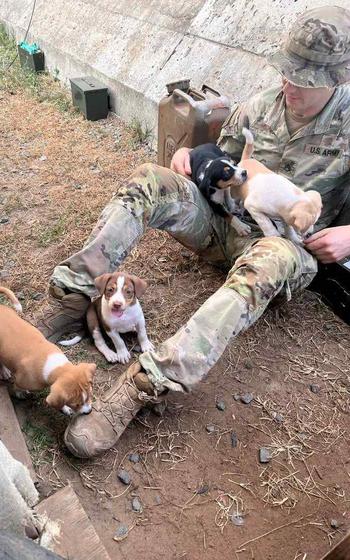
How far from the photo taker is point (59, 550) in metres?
1.67

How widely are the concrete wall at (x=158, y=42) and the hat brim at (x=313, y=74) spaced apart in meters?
1.43

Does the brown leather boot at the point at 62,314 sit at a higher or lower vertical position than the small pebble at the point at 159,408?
higher

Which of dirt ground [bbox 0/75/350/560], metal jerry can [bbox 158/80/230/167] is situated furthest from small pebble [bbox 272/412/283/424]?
metal jerry can [bbox 158/80/230/167]

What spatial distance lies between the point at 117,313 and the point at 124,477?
2.82 feet

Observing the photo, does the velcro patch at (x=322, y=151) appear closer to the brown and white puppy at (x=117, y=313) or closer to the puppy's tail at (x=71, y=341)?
the brown and white puppy at (x=117, y=313)

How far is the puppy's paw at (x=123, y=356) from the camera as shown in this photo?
2824mm

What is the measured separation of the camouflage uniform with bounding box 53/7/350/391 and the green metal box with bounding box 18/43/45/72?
4.82m

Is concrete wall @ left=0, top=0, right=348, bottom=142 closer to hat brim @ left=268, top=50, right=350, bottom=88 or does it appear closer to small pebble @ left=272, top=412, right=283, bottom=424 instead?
hat brim @ left=268, top=50, right=350, bottom=88

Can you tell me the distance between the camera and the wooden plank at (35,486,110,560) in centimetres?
177

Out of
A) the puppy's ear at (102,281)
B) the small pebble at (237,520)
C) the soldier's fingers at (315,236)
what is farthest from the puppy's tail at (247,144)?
the small pebble at (237,520)

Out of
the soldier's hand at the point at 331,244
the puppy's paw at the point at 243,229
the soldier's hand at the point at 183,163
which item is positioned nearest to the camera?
the soldier's hand at the point at 331,244

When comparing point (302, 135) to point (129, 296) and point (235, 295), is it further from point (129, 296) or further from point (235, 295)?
point (129, 296)

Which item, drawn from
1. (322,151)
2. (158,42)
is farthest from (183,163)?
(158,42)

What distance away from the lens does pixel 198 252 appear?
327cm
